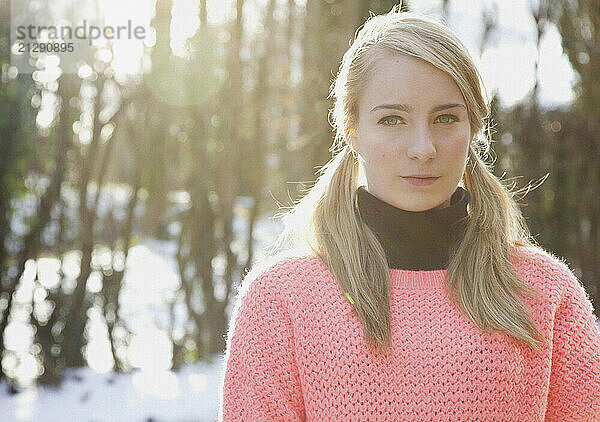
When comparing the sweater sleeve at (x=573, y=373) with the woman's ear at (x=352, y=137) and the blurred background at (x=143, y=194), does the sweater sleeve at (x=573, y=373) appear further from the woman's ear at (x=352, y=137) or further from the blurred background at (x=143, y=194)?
the blurred background at (x=143, y=194)

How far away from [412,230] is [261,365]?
47 centimetres

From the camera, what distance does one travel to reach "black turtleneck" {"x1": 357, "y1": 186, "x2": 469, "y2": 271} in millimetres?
1673

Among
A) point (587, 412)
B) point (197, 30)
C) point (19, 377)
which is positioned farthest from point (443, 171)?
point (19, 377)

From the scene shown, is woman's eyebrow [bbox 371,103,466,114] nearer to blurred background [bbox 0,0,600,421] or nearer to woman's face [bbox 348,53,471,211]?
woman's face [bbox 348,53,471,211]

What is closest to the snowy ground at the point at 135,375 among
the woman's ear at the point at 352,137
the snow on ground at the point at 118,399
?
the snow on ground at the point at 118,399

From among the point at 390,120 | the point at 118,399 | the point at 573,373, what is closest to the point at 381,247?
the point at 390,120

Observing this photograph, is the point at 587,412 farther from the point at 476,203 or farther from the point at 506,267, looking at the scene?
the point at 476,203

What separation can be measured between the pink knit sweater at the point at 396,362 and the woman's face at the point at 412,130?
23 centimetres

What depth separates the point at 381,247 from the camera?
1.70 metres

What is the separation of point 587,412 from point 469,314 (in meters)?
0.37

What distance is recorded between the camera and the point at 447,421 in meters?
1.53

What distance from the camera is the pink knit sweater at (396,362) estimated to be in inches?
60.4

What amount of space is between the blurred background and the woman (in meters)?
2.59

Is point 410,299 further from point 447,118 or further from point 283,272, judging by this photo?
point 447,118
